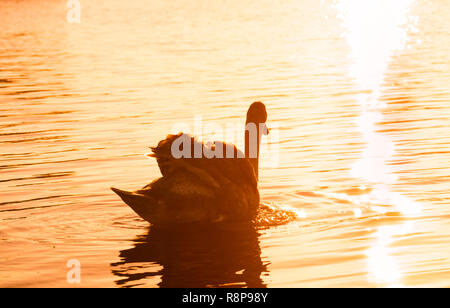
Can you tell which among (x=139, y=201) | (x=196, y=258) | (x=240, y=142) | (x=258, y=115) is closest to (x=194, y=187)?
Result: (x=139, y=201)

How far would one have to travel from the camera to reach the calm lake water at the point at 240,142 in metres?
10.6

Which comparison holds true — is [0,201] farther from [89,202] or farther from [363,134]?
[363,134]

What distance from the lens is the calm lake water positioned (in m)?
10.6

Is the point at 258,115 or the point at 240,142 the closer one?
the point at 258,115

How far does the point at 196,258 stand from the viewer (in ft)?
35.9

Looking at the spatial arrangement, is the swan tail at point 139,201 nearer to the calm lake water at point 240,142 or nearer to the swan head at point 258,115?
the calm lake water at point 240,142

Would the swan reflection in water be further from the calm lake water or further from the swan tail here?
the swan tail

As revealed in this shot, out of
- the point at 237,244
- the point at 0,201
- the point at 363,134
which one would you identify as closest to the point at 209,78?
the point at 363,134

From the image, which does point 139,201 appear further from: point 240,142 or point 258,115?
point 240,142

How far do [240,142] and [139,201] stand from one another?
691 centimetres

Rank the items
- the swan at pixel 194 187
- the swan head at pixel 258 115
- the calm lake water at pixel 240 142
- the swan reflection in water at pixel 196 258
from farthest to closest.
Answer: the swan head at pixel 258 115 → the swan at pixel 194 187 → the calm lake water at pixel 240 142 → the swan reflection in water at pixel 196 258

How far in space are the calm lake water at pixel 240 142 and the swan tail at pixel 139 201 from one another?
1.35ft

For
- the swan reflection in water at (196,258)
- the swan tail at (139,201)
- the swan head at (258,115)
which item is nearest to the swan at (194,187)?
the swan tail at (139,201)

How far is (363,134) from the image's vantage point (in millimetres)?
18766
